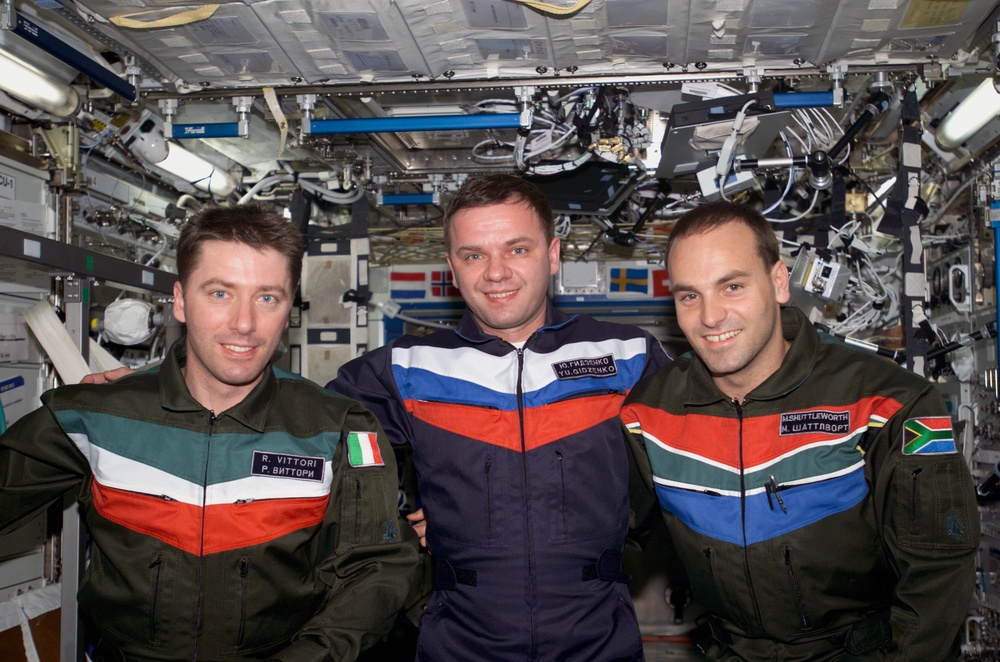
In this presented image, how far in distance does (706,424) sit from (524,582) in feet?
2.80

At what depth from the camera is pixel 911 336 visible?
412 centimetres

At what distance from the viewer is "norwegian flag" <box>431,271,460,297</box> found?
8.25m

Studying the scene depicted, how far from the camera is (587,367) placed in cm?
296

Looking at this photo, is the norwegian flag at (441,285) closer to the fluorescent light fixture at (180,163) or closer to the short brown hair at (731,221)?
the fluorescent light fixture at (180,163)

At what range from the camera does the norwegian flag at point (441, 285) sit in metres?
8.25

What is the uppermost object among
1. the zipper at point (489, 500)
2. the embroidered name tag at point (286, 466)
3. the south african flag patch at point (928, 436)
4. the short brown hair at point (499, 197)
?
the short brown hair at point (499, 197)

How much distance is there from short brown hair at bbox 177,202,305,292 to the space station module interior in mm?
715

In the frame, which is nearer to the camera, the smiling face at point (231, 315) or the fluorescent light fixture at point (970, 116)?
the smiling face at point (231, 315)

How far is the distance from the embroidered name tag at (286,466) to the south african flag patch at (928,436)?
1.89 metres

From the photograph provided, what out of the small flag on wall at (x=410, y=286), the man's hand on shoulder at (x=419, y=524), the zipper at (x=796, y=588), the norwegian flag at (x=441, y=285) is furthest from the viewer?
the small flag on wall at (x=410, y=286)

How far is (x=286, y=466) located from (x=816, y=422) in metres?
1.78

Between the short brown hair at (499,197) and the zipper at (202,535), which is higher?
the short brown hair at (499,197)

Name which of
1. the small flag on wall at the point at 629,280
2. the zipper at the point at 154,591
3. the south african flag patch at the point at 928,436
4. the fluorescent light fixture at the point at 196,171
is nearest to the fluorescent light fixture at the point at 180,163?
the fluorescent light fixture at the point at 196,171

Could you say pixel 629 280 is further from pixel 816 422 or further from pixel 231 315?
pixel 231 315
